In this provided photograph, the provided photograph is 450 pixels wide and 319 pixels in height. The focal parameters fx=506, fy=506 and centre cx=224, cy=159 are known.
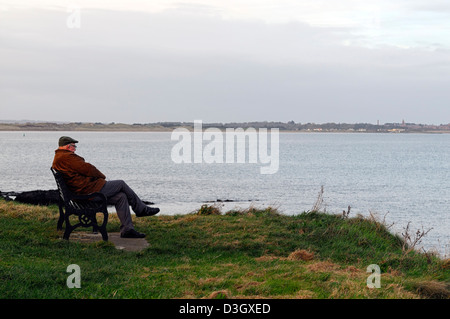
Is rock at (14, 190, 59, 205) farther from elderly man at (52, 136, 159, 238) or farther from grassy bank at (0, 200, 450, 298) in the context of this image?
elderly man at (52, 136, 159, 238)

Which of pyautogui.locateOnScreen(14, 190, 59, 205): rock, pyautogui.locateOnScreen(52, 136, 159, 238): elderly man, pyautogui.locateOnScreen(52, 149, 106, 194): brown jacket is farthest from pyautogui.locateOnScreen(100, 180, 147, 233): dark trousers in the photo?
pyautogui.locateOnScreen(14, 190, 59, 205): rock

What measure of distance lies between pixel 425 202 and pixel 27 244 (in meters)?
26.7

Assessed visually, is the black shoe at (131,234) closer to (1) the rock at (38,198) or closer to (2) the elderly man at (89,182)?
(2) the elderly man at (89,182)

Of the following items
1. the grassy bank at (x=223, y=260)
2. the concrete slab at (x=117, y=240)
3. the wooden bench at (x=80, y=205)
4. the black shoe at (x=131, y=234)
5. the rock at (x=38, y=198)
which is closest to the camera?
the grassy bank at (x=223, y=260)

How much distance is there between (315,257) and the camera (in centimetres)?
811

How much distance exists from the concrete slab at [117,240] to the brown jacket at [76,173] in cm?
83

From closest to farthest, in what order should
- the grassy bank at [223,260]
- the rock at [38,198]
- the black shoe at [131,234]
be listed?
the grassy bank at [223,260], the black shoe at [131,234], the rock at [38,198]

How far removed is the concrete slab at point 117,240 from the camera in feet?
27.3

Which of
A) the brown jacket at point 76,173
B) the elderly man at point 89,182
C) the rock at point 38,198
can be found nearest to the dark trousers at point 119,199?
the elderly man at point 89,182

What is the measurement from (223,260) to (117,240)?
6.99ft

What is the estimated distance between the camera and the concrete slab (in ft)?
27.3

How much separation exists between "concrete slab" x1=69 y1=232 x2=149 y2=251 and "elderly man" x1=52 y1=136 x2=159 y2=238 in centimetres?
17
